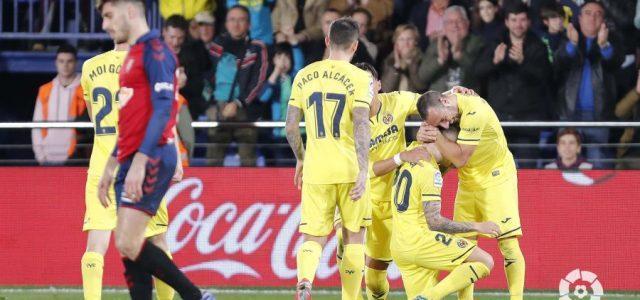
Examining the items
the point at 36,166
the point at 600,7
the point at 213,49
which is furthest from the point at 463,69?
the point at 36,166

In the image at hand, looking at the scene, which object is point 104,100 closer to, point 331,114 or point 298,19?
point 331,114

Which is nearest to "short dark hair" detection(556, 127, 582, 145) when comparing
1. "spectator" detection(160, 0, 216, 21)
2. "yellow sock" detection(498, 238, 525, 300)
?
"yellow sock" detection(498, 238, 525, 300)

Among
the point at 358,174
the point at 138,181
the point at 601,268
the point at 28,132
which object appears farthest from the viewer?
the point at 28,132

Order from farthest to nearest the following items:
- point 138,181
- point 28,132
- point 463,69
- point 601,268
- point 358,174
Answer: point 28,132 < point 463,69 < point 601,268 < point 358,174 < point 138,181

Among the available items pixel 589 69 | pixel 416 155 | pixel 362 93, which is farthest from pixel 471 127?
pixel 589 69

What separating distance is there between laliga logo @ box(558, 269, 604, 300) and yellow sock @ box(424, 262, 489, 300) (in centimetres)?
283

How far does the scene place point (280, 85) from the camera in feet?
47.1

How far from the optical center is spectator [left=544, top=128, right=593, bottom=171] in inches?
507

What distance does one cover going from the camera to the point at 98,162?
9.72 metres

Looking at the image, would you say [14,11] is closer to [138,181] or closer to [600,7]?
[600,7]

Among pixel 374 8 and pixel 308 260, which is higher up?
pixel 374 8

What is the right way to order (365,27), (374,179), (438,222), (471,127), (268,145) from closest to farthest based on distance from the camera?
(438,222), (471,127), (374,179), (268,145), (365,27)

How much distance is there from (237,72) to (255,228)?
7.69ft

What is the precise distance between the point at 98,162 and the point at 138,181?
1905 millimetres
